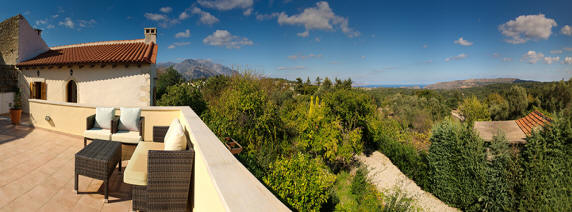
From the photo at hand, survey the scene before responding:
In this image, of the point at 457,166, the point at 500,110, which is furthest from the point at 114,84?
the point at 500,110

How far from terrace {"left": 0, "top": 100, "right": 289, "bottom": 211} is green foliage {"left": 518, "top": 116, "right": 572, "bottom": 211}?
31.6ft

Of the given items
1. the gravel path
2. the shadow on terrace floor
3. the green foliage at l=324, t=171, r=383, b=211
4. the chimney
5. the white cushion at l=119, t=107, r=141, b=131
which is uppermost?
the chimney

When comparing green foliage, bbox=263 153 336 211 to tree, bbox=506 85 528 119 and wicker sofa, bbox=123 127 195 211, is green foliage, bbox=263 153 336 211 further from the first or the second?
tree, bbox=506 85 528 119

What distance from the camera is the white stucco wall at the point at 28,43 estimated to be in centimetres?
1130

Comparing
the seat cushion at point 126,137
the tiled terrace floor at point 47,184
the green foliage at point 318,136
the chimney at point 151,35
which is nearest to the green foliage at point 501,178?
the green foliage at point 318,136

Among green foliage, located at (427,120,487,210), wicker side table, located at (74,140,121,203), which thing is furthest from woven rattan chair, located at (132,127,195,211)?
green foliage, located at (427,120,487,210)

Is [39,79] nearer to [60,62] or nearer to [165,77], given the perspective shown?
[60,62]

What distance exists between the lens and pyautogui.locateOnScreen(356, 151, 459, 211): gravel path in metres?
8.75

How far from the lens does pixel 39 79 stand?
35.3 feet

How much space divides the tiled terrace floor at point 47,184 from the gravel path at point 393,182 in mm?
7513

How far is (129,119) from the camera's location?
15.4ft

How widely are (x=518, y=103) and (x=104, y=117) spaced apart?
98.2 feet

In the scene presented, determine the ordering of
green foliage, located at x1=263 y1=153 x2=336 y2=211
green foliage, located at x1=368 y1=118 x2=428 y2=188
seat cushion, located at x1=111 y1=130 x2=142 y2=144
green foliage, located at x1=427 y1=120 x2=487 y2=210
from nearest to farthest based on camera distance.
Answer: green foliage, located at x1=263 y1=153 x2=336 y2=211 → seat cushion, located at x1=111 y1=130 x2=142 y2=144 → green foliage, located at x1=427 y1=120 x2=487 y2=210 → green foliage, located at x1=368 y1=118 x2=428 y2=188

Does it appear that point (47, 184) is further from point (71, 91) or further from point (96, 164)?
point (71, 91)
